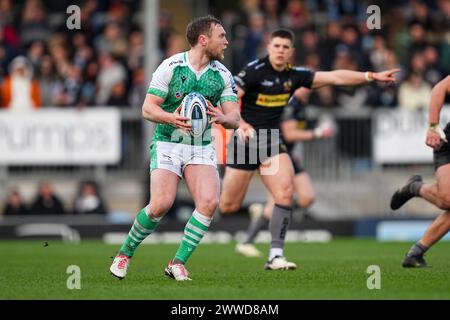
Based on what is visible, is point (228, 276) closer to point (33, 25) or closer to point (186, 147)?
point (186, 147)

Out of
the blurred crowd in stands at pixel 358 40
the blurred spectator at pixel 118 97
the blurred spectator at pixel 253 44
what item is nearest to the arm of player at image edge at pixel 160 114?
the blurred spectator at pixel 118 97

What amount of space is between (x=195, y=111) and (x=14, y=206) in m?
11.8

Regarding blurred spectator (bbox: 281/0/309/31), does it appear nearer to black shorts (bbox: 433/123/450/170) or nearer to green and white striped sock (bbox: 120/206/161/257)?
black shorts (bbox: 433/123/450/170)

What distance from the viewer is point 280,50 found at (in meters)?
13.0

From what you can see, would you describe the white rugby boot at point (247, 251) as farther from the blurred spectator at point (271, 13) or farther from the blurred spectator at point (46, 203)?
the blurred spectator at point (271, 13)

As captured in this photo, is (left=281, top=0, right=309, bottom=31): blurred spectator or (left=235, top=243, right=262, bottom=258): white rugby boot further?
(left=281, top=0, right=309, bottom=31): blurred spectator

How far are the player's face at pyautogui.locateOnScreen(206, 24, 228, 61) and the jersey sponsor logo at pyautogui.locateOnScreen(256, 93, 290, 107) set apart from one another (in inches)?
110

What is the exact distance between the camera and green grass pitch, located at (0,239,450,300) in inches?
362

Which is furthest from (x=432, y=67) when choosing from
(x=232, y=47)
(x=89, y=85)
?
(x=89, y=85)

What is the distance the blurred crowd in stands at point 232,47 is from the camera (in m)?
22.4

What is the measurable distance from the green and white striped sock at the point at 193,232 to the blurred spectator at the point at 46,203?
11.2 meters

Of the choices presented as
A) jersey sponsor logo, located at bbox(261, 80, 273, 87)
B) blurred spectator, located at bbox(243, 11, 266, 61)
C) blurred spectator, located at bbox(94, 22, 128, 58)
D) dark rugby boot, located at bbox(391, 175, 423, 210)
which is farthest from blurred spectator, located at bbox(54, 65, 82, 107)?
dark rugby boot, located at bbox(391, 175, 423, 210)

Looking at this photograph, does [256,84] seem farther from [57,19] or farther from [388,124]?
[57,19]
